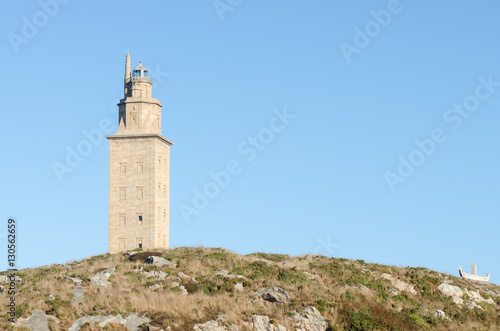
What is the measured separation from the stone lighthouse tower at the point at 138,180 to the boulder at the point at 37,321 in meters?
24.4

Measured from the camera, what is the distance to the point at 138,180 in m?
63.9

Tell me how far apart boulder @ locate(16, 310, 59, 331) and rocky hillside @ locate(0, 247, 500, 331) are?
6cm

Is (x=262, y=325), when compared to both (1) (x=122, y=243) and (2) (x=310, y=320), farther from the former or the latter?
(1) (x=122, y=243)

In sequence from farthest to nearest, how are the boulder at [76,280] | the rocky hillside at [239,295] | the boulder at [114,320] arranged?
1. the boulder at [76,280]
2. the rocky hillside at [239,295]
3. the boulder at [114,320]

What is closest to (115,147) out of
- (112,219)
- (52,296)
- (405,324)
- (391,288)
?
(112,219)

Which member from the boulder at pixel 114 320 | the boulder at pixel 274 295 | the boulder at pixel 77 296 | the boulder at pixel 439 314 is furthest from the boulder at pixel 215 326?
the boulder at pixel 439 314

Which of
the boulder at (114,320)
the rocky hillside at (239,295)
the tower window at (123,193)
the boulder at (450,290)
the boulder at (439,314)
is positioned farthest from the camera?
the tower window at (123,193)

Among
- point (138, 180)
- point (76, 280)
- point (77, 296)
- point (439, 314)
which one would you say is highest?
point (138, 180)

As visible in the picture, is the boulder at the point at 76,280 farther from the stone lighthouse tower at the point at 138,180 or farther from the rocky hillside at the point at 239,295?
the stone lighthouse tower at the point at 138,180

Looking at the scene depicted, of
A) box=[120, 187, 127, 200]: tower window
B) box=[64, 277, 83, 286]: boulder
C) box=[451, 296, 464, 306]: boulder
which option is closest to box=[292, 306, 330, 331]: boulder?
box=[451, 296, 464, 306]: boulder

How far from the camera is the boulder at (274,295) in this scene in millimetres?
42406

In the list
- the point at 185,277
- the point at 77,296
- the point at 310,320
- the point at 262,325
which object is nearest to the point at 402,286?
the point at 310,320

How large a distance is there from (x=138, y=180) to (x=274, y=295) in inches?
999

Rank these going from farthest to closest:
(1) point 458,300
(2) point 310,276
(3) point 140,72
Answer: (3) point 140,72
(2) point 310,276
(1) point 458,300
